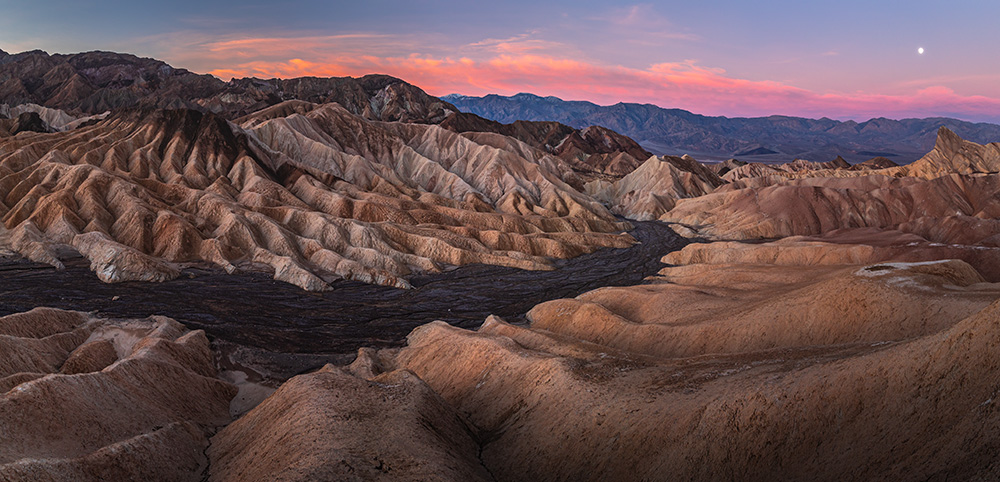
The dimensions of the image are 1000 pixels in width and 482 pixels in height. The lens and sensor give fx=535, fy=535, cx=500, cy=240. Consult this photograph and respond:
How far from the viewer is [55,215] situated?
71875 mm

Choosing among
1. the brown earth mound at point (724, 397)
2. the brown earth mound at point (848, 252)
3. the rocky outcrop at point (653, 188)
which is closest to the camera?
the brown earth mound at point (724, 397)

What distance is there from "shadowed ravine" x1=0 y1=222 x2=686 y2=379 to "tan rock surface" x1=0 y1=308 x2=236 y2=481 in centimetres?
711

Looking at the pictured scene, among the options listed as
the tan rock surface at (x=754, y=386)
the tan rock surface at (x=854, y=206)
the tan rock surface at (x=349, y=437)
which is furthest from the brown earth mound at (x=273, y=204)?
the tan rock surface at (x=349, y=437)

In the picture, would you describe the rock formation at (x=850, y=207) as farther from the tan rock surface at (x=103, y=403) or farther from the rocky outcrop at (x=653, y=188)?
the tan rock surface at (x=103, y=403)

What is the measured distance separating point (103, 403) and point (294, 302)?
32.8m

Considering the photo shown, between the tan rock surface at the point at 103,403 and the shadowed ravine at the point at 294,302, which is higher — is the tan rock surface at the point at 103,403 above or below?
above

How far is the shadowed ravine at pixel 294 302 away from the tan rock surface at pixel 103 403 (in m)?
7.11

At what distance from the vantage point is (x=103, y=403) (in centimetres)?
2469

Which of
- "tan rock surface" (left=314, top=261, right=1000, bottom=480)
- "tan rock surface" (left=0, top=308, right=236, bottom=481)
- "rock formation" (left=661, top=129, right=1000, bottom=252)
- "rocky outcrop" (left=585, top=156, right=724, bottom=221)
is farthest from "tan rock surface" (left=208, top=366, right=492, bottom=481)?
"rocky outcrop" (left=585, top=156, right=724, bottom=221)

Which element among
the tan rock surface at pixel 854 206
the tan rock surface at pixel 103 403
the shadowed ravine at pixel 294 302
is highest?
the tan rock surface at pixel 854 206

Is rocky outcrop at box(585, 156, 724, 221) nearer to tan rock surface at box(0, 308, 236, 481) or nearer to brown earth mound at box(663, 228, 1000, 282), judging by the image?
brown earth mound at box(663, 228, 1000, 282)

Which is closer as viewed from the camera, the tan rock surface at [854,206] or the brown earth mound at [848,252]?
the brown earth mound at [848,252]

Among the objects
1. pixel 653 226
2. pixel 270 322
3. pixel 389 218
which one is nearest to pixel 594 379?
pixel 270 322

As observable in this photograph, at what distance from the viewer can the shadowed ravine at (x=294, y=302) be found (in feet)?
150
